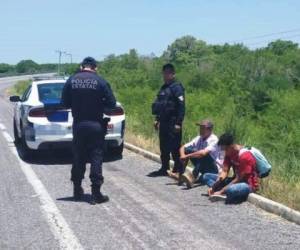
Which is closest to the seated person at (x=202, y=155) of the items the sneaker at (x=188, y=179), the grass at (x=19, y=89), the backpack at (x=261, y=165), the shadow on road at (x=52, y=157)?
the sneaker at (x=188, y=179)

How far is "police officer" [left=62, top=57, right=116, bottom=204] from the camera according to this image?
810 cm

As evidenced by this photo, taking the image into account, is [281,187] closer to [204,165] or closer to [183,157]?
[204,165]

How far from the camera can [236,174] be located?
8.36 meters

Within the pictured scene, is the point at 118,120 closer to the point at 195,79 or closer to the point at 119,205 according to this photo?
the point at 119,205

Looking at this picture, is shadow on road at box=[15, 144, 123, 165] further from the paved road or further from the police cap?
the police cap

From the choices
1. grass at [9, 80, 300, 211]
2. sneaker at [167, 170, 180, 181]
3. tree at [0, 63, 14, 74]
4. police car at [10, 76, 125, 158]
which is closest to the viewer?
grass at [9, 80, 300, 211]

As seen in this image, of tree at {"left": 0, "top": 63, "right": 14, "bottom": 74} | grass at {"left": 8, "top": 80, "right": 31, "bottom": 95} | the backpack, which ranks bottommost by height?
tree at {"left": 0, "top": 63, "right": 14, "bottom": 74}

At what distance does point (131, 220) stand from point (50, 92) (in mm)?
6111

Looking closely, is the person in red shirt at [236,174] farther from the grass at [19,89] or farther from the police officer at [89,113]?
the grass at [19,89]

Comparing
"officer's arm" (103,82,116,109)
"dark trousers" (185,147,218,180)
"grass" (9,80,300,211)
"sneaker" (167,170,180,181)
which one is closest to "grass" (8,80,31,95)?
"grass" (9,80,300,211)

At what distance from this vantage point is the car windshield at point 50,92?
1235 centimetres

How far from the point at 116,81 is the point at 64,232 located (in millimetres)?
47168

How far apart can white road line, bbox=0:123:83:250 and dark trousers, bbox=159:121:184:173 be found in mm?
2097

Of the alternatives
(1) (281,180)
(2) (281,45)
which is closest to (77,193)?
(1) (281,180)
